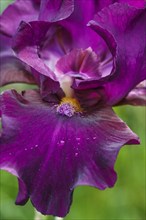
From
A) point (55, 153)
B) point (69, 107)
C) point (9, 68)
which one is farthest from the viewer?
point (9, 68)

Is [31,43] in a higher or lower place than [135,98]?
higher

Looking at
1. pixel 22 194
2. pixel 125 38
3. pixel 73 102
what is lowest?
pixel 22 194

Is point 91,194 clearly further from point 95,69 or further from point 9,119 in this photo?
point 9,119

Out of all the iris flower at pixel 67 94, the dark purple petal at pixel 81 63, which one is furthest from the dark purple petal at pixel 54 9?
the dark purple petal at pixel 81 63

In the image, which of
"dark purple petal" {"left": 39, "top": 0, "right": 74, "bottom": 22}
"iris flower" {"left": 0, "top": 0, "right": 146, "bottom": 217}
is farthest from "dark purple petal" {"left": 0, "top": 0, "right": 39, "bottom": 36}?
"dark purple petal" {"left": 39, "top": 0, "right": 74, "bottom": 22}

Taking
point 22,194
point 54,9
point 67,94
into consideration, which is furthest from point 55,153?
point 54,9

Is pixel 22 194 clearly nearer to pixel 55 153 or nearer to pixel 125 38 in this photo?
pixel 55 153

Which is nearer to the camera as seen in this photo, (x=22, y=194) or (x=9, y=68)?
(x=22, y=194)

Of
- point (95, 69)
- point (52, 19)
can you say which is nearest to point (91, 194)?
point (95, 69)
